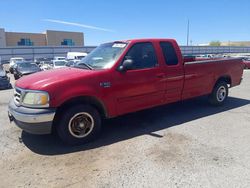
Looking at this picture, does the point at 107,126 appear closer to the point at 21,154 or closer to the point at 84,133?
the point at 84,133

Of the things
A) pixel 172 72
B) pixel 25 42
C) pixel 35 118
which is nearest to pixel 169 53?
pixel 172 72

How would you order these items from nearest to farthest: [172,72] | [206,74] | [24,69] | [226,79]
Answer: [172,72]
[206,74]
[226,79]
[24,69]

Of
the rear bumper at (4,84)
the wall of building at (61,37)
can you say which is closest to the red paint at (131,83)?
the rear bumper at (4,84)

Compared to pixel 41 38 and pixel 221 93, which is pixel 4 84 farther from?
pixel 41 38

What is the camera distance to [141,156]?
3.81 m

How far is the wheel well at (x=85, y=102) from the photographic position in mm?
4094

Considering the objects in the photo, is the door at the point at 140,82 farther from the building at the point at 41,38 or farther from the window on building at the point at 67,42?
the window on building at the point at 67,42

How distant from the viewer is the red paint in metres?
4.02

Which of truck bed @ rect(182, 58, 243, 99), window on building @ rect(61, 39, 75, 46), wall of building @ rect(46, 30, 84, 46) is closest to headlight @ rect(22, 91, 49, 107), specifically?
truck bed @ rect(182, 58, 243, 99)

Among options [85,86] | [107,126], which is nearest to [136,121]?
[107,126]

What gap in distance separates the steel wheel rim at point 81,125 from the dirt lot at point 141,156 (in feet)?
0.89

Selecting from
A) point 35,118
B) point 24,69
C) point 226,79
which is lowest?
point 35,118

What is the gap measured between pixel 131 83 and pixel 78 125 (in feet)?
4.40

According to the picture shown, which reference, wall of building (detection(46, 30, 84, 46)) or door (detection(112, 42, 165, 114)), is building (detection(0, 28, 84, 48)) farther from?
door (detection(112, 42, 165, 114))
